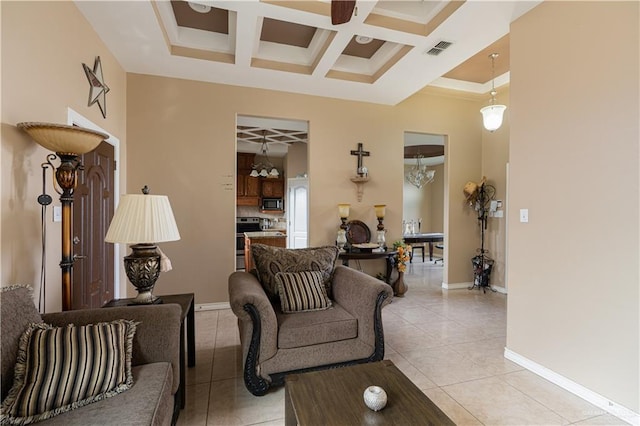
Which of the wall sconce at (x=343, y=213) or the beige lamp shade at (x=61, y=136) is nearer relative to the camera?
the beige lamp shade at (x=61, y=136)

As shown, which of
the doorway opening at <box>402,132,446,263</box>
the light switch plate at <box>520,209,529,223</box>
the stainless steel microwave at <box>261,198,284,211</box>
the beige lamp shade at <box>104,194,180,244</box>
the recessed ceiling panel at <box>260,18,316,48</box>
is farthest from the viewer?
the doorway opening at <box>402,132,446,263</box>

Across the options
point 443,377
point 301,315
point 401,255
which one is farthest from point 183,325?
point 401,255

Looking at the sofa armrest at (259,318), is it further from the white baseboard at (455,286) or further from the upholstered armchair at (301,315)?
the white baseboard at (455,286)

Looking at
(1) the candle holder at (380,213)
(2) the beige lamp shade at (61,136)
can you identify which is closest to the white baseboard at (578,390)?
(1) the candle holder at (380,213)

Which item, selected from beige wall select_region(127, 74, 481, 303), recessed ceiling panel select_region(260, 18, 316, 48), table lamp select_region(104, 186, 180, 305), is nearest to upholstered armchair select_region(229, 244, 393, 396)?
table lamp select_region(104, 186, 180, 305)

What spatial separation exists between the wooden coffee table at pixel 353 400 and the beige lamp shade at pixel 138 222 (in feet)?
3.71

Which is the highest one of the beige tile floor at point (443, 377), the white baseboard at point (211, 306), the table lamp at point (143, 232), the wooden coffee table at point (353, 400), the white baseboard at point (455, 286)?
the table lamp at point (143, 232)

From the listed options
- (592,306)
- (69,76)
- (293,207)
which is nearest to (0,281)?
(69,76)

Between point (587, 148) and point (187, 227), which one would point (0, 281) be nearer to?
point (187, 227)

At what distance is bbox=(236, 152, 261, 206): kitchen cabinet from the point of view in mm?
7895

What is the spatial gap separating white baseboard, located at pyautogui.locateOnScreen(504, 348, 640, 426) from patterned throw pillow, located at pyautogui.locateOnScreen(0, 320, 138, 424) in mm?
2771

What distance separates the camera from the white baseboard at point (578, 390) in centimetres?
185

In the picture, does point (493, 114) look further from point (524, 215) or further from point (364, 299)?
point (364, 299)

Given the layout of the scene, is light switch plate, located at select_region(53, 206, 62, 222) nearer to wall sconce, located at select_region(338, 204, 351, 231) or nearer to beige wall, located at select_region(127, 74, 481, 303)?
beige wall, located at select_region(127, 74, 481, 303)
